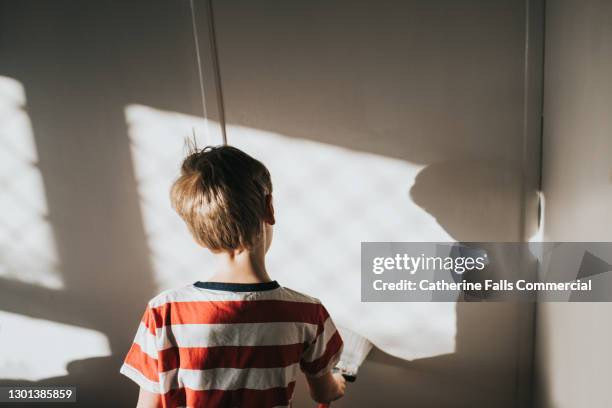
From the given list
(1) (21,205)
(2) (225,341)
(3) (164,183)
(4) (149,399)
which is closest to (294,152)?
(3) (164,183)

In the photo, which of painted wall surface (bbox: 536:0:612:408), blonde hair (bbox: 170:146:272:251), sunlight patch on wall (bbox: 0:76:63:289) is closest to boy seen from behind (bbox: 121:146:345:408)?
blonde hair (bbox: 170:146:272:251)

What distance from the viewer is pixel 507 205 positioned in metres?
1.28

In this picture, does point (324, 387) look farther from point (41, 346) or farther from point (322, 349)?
point (41, 346)

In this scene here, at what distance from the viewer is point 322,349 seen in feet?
2.94

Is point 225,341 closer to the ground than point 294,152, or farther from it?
closer to the ground

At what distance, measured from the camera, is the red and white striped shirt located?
79 centimetres

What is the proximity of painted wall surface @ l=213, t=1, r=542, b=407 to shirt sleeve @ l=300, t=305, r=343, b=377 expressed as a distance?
0.51m

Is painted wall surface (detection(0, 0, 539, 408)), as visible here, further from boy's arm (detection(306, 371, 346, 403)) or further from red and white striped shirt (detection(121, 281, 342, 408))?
red and white striped shirt (detection(121, 281, 342, 408))

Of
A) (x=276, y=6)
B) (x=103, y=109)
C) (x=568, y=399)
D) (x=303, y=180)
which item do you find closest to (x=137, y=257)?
(x=103, y=109)

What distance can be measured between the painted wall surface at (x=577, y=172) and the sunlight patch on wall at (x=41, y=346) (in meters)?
1.58

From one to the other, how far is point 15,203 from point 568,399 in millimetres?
1880

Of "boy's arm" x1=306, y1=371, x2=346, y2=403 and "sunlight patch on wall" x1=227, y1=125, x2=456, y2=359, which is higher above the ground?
"sunlight patch on wall" x1=227, y1=125, x2=456, y2=359

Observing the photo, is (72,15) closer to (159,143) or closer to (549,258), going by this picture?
(159,143)

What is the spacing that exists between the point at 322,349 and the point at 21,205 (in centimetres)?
126
